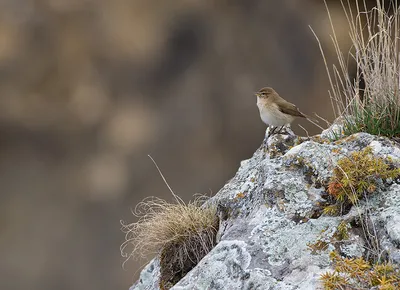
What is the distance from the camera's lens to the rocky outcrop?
2090 millimetres

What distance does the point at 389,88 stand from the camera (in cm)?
298

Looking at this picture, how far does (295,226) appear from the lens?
2.29m

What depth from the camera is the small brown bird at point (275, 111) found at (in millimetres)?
3391

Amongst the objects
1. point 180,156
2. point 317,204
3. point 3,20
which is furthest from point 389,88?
point 3,20

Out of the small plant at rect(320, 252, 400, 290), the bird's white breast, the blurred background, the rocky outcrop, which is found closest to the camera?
the small plant at rect(320, 252, 400, 290)

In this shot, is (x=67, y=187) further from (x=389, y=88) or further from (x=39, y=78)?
(x=389, y=88)

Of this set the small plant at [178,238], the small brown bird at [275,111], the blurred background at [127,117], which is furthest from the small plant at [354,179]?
the blurred background at [127,117]

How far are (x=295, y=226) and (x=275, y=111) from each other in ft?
4.03

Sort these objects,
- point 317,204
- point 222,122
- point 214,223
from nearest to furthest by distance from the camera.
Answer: point 317,204
point 214,223
point 222,122

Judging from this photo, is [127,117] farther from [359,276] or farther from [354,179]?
[359,276]

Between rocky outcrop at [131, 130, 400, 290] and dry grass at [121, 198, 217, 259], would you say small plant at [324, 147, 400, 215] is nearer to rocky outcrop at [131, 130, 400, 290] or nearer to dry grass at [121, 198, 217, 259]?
rocky outcrop at [131, 130, 400, 290]

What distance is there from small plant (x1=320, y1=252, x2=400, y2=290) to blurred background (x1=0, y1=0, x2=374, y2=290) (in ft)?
29.0

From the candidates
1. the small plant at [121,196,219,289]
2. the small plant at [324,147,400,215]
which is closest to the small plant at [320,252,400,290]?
the small plant at [324,147,400,215]

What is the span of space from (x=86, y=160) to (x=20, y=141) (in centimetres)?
122
